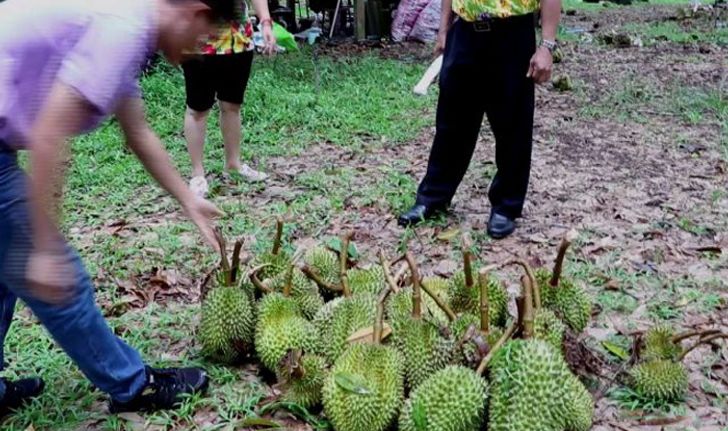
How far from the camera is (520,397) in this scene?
5.68 ft

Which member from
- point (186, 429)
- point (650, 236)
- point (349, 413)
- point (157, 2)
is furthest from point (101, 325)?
point (650, 236)

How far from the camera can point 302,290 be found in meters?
2.27

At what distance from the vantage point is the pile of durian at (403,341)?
176 cm

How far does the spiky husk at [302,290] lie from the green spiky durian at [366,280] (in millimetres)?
115

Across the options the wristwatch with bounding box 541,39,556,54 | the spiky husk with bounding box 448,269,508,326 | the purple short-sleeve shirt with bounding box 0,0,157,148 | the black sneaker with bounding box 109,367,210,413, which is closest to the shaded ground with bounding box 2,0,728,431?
the black sneaker with bounding box 109,367,210,413

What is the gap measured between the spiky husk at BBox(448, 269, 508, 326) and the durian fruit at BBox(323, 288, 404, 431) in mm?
310

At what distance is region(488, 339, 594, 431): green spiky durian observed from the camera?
1720mm

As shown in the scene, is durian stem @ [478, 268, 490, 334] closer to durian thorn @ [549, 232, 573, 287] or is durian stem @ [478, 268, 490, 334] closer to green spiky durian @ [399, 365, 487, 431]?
green spiky durian @ [399, 365, 487, 431]

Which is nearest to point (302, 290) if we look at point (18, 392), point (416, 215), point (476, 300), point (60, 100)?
point (476, 300)

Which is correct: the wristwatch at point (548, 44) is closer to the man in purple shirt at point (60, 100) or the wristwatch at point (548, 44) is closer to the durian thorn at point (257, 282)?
the durian thorn at point (257, 282)

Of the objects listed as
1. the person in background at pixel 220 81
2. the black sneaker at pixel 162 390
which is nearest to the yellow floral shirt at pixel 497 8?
the person in background at pixel 220 81

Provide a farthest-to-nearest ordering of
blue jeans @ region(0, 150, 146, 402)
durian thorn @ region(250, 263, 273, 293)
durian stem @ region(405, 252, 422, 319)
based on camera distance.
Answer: durian thorn @ region(250, 263, 273, 293) → durian stem @ region(405, 252, 422, 319) → blue jeans @ region(0, 150, 146, 402)

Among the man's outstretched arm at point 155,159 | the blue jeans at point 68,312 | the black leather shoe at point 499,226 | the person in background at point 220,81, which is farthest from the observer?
the person in background at point 220,81

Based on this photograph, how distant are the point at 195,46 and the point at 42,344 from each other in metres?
1.48
